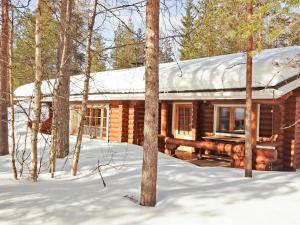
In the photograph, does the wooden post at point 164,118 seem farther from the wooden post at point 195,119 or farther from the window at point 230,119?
the window at point 230,119

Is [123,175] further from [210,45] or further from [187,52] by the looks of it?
[187,52]

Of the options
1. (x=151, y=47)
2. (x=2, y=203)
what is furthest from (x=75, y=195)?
(x=151, y=47)

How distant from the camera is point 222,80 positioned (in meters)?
12.9

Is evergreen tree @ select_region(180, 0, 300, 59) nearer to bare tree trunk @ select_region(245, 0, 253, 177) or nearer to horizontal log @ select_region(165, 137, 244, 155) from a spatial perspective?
bare tree trunk @ select_region(245, 0, 253, 177)

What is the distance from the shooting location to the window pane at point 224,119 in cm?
1527

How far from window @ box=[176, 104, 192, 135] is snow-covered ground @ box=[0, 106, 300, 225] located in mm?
6575

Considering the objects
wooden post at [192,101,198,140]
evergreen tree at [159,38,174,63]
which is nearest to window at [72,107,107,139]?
evergreen tree at [159,38,174,63]

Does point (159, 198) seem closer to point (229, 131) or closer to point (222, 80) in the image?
point (222, 80)

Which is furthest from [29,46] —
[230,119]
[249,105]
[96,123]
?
[96,123]

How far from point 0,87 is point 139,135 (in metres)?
6.83

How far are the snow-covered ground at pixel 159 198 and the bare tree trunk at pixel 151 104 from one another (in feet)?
1.10

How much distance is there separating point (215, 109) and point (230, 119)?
0.75 meters

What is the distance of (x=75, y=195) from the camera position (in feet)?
23.1

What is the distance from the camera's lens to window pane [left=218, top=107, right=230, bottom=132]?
1527cm
